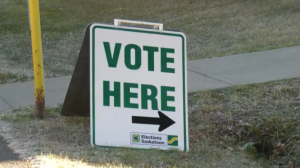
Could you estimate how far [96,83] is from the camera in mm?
4227

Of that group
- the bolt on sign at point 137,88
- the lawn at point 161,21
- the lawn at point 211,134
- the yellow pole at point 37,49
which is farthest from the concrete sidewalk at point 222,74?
the bolt on sign at point 137,88

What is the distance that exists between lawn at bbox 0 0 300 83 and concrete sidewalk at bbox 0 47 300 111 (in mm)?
454

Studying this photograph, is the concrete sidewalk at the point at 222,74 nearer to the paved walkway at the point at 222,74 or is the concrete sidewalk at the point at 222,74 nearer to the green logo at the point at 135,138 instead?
the paved walkway at the point at 222,74

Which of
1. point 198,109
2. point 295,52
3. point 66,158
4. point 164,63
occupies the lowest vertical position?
point 66,158

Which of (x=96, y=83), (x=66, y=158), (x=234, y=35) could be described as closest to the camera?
(x=66, y=158)

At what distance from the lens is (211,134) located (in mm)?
5156

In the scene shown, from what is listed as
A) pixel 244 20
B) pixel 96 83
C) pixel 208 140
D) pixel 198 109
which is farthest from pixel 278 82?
pixel 244 20

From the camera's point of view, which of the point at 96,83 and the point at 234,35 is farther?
the point at 234,35

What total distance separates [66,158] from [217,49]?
5.54 metres

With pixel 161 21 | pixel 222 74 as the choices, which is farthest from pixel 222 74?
pixel 161 21

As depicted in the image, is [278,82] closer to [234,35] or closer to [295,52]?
[295,52]

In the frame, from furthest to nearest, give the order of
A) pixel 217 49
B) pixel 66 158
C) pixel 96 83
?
pixel 217 49
pixel 96 83
pixel 66 158

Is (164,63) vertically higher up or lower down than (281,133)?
higher up

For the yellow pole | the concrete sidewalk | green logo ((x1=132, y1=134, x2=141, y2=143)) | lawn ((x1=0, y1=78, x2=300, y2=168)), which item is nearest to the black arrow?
green logo ((x1=132, y1=134, x2=141, y2=143))
